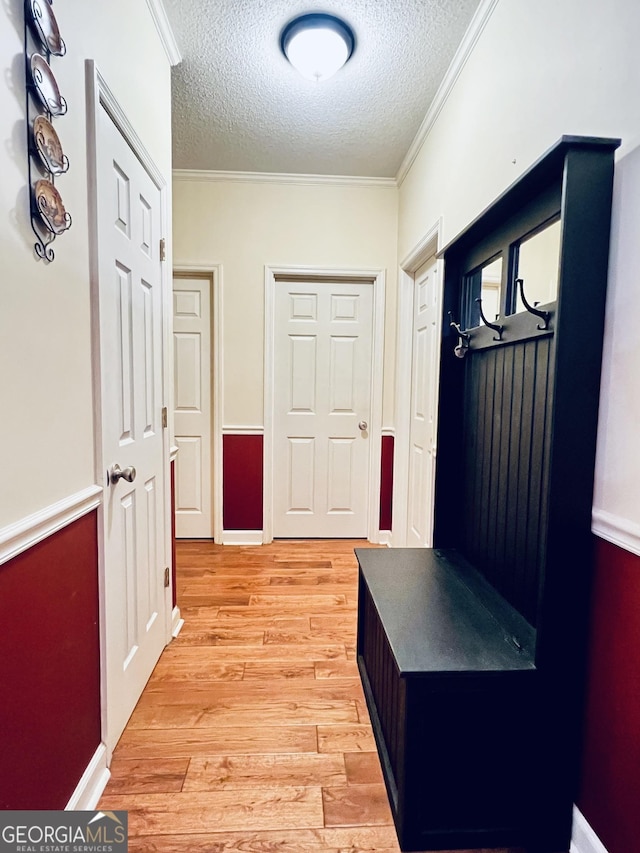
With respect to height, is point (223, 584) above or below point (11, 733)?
below

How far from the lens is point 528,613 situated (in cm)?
120

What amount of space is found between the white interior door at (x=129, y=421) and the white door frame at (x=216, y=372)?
123 cm

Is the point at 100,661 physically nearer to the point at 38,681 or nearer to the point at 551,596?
the point at 38,681

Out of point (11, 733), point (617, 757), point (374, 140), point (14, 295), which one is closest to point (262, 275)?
point (374, 140)

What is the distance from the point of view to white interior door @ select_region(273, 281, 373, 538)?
10.5 ft

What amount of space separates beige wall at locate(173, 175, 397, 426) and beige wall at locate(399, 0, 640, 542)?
3.50 feet

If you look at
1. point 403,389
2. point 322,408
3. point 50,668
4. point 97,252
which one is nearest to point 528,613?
point 50,668

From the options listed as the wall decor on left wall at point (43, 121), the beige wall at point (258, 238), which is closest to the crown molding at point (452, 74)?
the beige wall at point (258, 238)

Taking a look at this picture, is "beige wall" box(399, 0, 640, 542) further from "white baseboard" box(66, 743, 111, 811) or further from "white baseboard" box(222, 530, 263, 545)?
"white baseboard" box(222, 530, 263, 545)

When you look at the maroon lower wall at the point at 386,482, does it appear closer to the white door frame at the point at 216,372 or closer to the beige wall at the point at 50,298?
the white door frame at the point at 216,372

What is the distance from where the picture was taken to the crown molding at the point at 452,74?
1674 mm

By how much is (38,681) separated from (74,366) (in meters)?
0.74

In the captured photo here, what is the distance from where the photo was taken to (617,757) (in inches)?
38.4

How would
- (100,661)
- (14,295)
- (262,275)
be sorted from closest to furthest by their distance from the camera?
(14,295)
(100,661)
(262,275)
